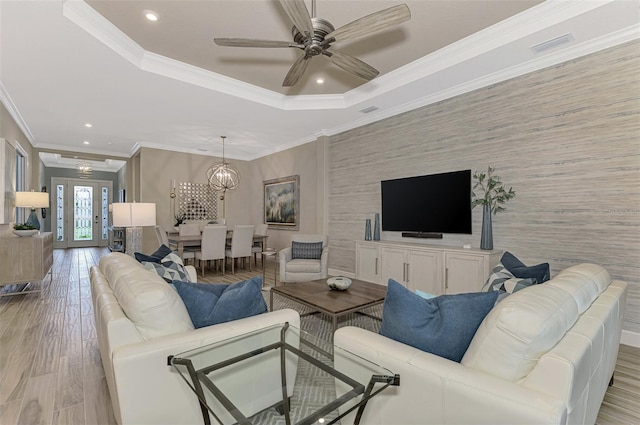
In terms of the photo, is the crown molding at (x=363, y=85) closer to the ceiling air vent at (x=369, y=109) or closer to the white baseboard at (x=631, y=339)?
the ceiling air vent at (x=369, y=109)

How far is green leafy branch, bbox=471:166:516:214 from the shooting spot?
359cm

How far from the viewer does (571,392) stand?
3.22ft

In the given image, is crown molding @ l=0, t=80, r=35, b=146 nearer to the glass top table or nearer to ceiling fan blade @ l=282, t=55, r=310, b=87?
ceiling fan blade @ l=282, t=55, r=310, b=87

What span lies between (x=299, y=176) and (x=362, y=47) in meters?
3.83

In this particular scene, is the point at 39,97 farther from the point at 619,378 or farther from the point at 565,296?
the point at 619,378

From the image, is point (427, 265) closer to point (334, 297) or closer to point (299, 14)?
point (334, 297)

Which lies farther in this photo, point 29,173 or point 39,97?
point 29,173

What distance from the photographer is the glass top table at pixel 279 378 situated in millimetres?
1242

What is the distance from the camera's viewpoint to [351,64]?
2.68 metres

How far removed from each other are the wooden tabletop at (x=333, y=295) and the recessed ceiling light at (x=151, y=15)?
9.30 ft

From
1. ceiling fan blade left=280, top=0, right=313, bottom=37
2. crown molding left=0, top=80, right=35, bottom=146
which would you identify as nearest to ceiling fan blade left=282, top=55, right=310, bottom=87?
ceiling fan blade left=280, top=0, right=313, bottom=37

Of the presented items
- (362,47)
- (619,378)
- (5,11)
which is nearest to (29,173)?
(5,11)

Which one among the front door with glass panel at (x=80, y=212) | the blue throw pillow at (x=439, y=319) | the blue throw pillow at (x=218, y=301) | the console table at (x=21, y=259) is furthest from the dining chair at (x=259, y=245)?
the front door with glass panel at (x=80, y=212)

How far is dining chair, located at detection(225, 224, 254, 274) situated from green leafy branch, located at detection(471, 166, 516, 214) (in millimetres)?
4091
